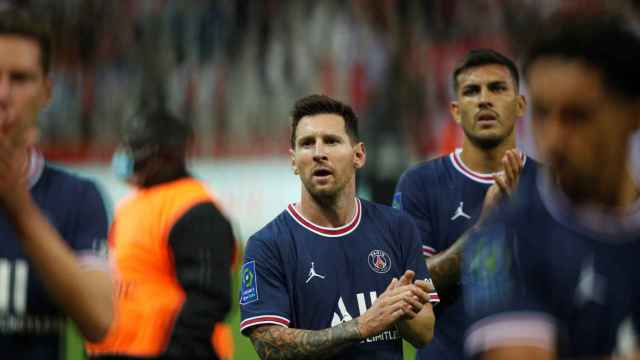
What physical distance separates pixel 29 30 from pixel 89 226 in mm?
505

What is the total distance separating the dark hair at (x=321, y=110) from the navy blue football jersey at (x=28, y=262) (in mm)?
1873

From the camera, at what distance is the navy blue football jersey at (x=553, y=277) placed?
188 centimetres

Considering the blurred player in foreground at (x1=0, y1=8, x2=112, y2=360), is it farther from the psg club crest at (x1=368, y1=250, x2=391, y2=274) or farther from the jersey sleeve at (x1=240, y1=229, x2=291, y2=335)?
the psg club crest at (x1=368, y1=250, x2=391, y2=274)

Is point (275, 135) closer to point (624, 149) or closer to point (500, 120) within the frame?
point (500, 120)

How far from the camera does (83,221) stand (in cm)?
257

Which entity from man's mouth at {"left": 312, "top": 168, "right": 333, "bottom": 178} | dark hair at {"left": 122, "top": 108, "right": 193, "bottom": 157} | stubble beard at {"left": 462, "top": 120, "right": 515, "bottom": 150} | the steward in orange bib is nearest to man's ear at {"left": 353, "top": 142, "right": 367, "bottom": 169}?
man's mouth at {"left": 312, "top": 168, "right": 333, "bottom": 178}

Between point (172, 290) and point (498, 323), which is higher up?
point (498, 323)

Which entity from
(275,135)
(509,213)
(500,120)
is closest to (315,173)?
(500,120)

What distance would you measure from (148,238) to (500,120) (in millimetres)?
1678

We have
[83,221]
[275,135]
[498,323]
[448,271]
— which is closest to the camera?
[498,323]

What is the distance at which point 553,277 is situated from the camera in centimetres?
188

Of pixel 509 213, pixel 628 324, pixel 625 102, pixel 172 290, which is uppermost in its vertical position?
pixel 625 102

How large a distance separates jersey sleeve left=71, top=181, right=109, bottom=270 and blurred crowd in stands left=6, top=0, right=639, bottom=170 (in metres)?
7.77

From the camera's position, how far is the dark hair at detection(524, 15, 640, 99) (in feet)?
6.17
